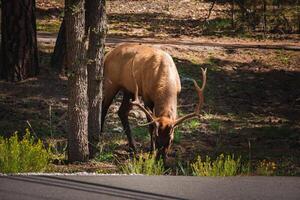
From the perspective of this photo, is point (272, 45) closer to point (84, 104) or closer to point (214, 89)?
point (214, 89)

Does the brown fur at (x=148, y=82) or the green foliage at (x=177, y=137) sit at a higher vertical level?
the brown fur at (x=148, y=82)

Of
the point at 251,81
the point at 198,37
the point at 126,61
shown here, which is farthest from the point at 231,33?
the point at 126,61

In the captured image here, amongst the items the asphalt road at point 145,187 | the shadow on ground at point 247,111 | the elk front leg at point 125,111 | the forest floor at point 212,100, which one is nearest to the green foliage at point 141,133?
the forest floor at point 212,100

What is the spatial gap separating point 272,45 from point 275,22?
460 cm

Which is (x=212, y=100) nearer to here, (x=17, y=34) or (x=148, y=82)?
(x=17, y=34)

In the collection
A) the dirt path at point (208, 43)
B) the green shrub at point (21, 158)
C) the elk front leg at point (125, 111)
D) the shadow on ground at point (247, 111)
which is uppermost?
the green shrub at point (21, 158)

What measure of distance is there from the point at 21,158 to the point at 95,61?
2.79m

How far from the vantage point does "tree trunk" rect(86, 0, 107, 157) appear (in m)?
12.7

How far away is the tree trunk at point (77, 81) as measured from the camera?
460 inches

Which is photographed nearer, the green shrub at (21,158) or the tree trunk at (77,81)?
the green shrub at (21,158)

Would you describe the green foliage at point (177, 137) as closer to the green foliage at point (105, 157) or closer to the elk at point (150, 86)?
the elk at point (150, 86)

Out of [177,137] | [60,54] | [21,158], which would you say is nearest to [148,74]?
[177,137]

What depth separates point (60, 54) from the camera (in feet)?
63.4

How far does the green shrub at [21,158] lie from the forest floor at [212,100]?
58 centimetres
